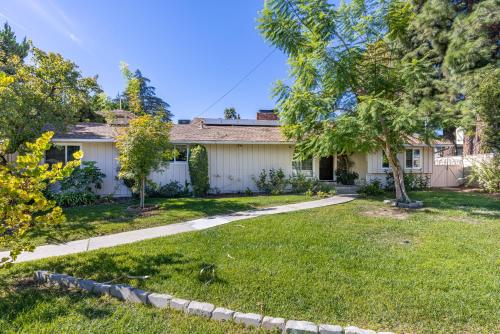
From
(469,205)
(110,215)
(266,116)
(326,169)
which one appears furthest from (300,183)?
(266,116)

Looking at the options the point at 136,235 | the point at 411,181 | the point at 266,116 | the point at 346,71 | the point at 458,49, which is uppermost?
the point at 458,49

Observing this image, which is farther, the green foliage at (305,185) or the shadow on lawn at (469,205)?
the green foliage at (305,185)

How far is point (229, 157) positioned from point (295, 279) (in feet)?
34.0

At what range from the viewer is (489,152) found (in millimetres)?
14930

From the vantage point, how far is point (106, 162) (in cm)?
1220

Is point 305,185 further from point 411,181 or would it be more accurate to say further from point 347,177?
point 411,181

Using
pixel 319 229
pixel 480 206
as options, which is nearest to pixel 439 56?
pixel 480 206

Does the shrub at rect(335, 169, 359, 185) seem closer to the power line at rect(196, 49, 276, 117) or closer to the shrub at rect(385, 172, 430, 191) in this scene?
the shrub at rect(385, 172, 430, 191)

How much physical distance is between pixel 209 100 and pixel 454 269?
25.7 m

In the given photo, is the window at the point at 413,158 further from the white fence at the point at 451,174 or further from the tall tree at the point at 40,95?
the tall tree at the point at 40,95

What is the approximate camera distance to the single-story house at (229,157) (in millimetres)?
12031

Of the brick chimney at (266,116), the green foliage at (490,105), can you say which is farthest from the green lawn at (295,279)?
the brick chimney at (266,116)

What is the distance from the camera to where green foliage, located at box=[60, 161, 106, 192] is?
34.6ft

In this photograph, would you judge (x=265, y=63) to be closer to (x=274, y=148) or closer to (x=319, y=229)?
(x=274, y=148)
